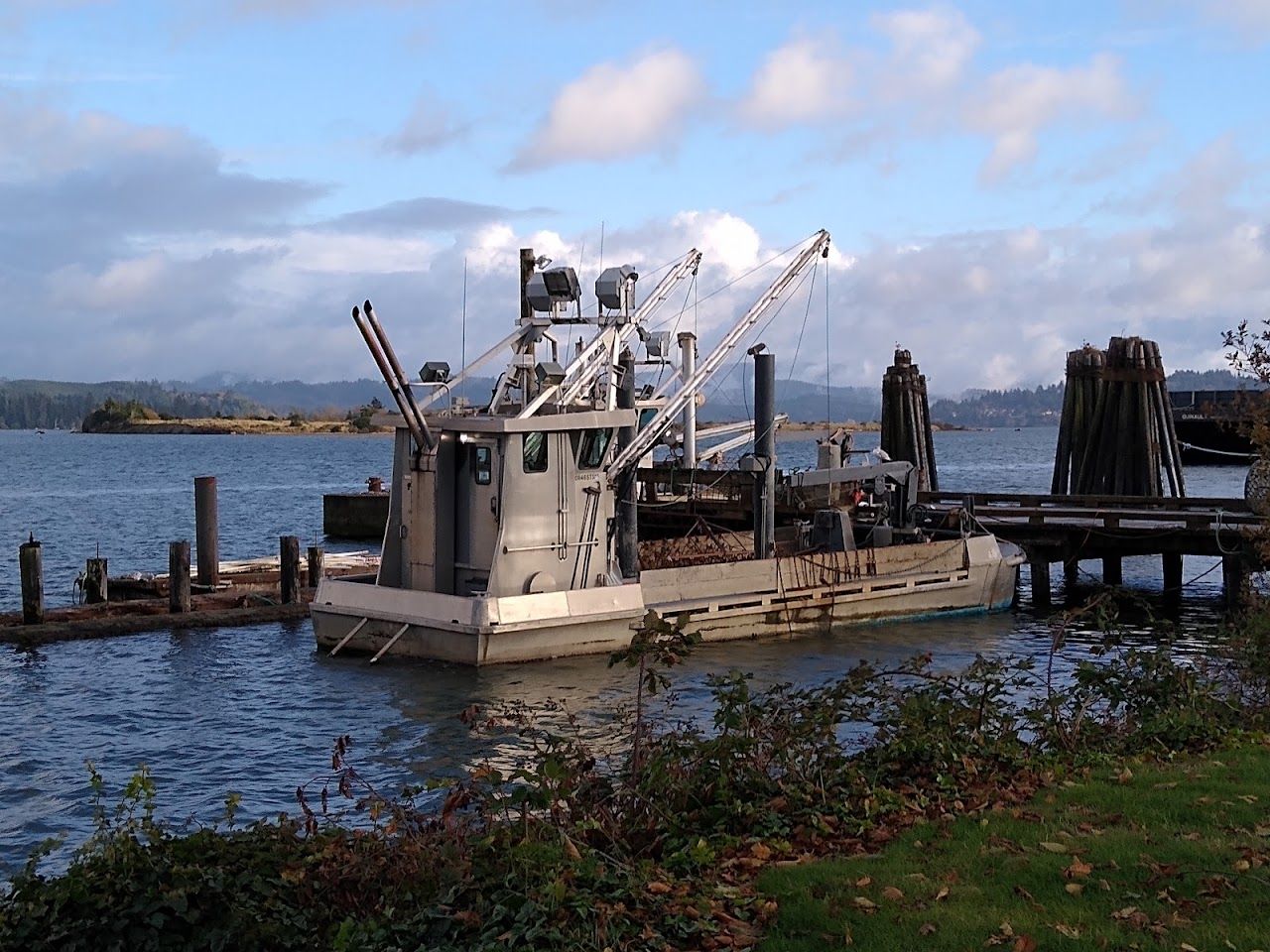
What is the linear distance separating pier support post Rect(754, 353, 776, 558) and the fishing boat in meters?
0.04

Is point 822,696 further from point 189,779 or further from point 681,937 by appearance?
point 189,779

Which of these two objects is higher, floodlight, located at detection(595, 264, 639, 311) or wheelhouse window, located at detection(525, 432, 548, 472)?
floodlight, located at detection(595, 264, 639, 311)

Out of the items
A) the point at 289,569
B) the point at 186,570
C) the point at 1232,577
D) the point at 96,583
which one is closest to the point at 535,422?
the point at 289,569

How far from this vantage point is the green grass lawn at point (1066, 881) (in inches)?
260

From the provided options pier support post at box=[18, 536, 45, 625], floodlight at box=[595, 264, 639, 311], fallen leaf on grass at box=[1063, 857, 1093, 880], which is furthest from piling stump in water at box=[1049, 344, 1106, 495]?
fallen leaf on grass at box=[1063, 857, 1093, 880]

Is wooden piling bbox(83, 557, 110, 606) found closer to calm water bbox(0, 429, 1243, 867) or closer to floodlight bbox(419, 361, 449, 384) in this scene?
calm water bbox(0, 429, 1243, 867)

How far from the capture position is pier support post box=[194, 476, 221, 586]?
2800cm

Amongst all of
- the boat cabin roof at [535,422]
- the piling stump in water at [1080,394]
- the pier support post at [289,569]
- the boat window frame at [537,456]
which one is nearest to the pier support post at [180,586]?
the pier support post at [289,569]

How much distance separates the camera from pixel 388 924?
6.87 metres

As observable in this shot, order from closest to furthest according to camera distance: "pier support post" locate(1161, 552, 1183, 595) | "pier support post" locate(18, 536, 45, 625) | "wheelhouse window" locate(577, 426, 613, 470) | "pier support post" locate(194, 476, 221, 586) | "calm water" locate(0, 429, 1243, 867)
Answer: "calm water" locate(0, 429, 1243, 867) → "wheelhouse window" locate(577, 426, 613, 470) → "pier support post" locate(18, 536, 45, 625) → "pier support post" locate(194, 476, 221, 586) → "pier support post" locate(1161, 552, 1183, 595)

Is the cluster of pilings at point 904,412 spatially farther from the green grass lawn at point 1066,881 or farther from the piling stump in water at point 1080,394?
the green grass lawn at point 1066,881

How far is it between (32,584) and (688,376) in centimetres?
1402

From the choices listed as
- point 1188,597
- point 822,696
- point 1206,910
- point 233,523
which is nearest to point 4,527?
point 233,523

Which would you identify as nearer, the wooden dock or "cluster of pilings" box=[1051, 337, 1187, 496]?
the wooden dock
